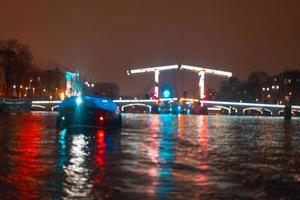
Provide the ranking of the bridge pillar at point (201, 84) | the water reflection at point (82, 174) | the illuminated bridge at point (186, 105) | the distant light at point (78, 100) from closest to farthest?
1. the water reflection at point (82, 174)
2. the distant light at point (78, 100)
3. the illuminated bridge at point (186, 105)
4. the bridge pillar at point (201, 84)

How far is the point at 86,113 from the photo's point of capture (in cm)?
5603

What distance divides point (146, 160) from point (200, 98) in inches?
6229

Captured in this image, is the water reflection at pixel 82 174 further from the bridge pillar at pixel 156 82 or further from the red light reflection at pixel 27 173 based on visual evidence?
the bridge pillar at pixel 156 82

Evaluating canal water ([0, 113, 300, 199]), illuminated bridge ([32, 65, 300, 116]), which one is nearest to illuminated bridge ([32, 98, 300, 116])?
illuminated bridge ([32, 65, 300, 116])

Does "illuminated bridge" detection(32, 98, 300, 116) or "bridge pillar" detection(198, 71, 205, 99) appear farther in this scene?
"bridge pillar" detection(198, 71, 205, 99)

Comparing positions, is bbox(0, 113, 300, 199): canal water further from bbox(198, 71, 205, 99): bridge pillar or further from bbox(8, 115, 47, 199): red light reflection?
bbox(198, 71, 205, 99): bridge pillar

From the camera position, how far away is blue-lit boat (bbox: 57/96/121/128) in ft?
184

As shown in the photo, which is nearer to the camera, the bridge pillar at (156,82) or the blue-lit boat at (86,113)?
the blue-lit boat at (86,113)

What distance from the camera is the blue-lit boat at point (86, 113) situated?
56000 mm

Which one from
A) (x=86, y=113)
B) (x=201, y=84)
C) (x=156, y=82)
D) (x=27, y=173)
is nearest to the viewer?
(x=27, y=173)

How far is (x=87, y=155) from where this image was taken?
82.6 ft

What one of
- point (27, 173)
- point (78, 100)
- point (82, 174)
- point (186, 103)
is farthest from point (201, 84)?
point (27, 173)

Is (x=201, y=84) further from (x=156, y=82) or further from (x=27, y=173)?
(x=27, y=173)

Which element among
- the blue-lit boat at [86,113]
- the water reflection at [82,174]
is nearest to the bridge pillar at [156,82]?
the blue-lit boat at [86,113]
